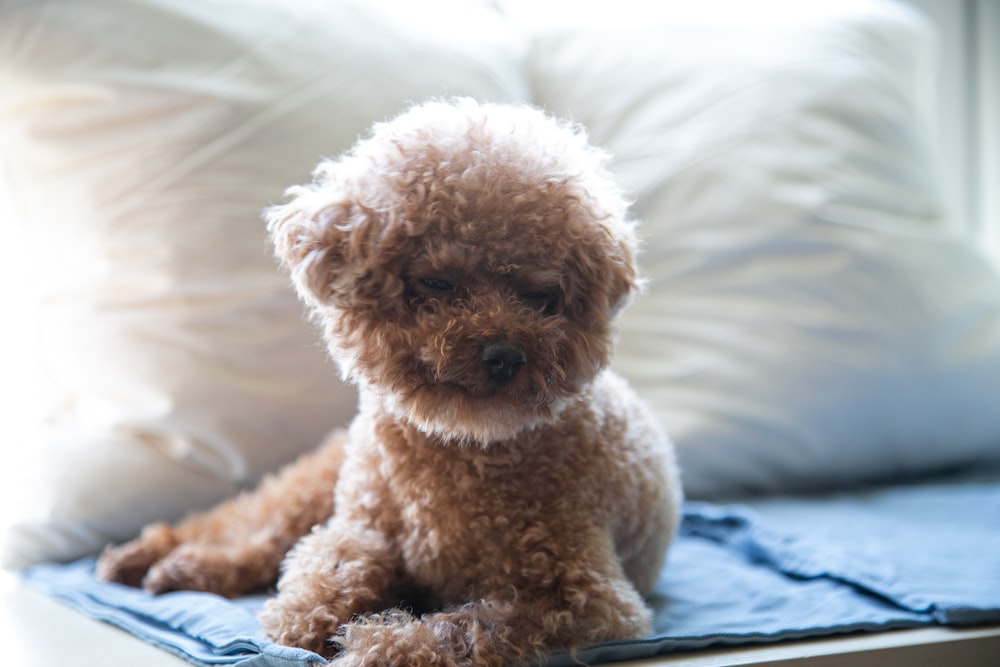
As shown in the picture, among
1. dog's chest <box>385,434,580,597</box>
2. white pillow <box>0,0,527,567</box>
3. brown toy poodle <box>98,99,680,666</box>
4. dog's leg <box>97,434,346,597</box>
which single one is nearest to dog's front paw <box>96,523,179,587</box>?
dog's leg <box>97,434,346,597</box>

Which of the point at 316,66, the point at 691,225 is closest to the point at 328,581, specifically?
the point at 316,66

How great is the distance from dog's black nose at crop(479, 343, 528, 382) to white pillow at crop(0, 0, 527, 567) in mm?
516

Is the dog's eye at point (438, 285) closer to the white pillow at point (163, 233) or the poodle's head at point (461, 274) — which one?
the poodle's head at point (461, 274)

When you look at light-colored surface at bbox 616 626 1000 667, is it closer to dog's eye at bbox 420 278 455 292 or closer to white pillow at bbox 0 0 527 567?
dog's eye at bbox 420 278 455 292

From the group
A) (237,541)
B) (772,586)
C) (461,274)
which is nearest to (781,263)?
(772,586)

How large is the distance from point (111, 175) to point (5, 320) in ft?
1.00

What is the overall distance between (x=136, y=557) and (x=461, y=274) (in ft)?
1.84

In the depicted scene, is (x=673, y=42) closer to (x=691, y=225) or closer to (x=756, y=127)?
(x=756, y=127)

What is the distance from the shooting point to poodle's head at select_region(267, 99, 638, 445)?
0.82 m

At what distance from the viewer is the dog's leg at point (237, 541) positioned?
1052mm

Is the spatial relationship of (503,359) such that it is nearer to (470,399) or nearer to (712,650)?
(470,399)

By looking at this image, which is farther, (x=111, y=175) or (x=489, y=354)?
(x=111, y=175)

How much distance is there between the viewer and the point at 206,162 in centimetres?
126

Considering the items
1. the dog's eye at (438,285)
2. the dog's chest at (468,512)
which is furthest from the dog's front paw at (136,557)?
the dog's eye at (438,285)
